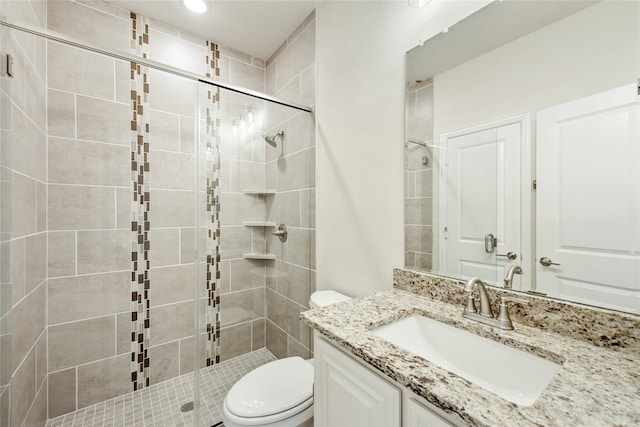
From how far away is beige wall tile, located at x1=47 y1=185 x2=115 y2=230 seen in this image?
1520 mm

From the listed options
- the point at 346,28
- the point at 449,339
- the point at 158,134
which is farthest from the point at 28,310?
the point at 346,28

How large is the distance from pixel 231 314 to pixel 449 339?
1.09m

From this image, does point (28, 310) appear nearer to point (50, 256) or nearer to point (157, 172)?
point (50, 256)

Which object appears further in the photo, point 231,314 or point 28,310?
point 231,314

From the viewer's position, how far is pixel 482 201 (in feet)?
3.24

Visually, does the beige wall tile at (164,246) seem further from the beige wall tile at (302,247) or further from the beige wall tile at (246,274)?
the beige wall tile at (302,247)

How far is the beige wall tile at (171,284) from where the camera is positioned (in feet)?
5.95

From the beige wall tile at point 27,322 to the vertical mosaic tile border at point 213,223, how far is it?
29.7 inches

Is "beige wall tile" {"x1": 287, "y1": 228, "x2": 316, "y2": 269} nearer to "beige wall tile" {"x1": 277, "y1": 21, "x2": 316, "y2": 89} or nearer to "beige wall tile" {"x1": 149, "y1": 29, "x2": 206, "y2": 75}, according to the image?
"beige wall tile" {"x1": 277, "y1": 21, "x2": 316, "y2": 89}

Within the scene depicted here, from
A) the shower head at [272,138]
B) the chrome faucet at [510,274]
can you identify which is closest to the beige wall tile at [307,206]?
the shower head at [272,138]

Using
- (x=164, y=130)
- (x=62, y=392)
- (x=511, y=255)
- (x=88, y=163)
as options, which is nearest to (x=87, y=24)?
(x=164, y=130)

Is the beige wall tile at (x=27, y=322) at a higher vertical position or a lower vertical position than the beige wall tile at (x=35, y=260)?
lower

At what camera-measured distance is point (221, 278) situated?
1411 mm

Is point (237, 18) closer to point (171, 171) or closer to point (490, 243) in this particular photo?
point (171, 171)
